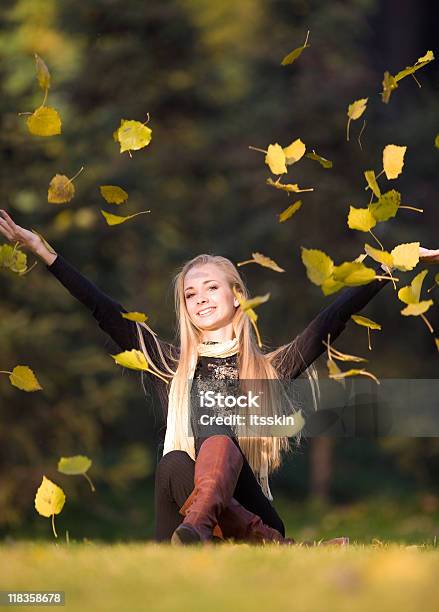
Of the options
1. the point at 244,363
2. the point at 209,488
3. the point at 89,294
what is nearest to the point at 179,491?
the point at 209,488

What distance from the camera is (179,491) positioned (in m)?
3.48

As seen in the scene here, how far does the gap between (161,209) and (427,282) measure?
9.06 feet

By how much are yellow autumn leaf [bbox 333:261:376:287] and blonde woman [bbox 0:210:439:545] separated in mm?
320

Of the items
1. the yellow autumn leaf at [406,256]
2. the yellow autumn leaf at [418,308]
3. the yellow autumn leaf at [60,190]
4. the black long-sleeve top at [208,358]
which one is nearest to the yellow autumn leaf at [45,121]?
the yellow autumn leaf at [60,190]

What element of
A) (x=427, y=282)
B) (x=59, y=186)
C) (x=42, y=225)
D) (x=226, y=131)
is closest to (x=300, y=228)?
(x=226, y=131)

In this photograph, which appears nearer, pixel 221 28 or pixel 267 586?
pixel 267 586

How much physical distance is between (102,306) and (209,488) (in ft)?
2.69

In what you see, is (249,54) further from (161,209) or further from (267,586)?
(267,586)

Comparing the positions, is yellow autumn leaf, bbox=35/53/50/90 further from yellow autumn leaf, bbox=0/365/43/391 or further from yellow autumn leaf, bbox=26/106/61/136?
yellow autumn leaf, bbox=0/365/43/391

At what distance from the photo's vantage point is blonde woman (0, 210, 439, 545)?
346 cm

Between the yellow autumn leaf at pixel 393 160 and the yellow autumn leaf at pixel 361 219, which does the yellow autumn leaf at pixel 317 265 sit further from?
the yellow autumn leaf at pixel 393 160

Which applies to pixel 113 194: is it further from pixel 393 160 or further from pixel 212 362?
pixel 393 160

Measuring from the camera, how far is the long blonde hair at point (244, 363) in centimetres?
373

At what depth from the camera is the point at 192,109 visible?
11125mm
